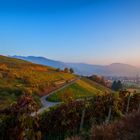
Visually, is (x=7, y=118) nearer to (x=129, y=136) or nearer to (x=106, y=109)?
(x=129, y=136)

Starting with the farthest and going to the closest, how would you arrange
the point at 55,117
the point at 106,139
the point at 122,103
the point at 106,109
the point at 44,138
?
1. the point at 122,103
2. the point at 106,109
3. the point at 55,117
4. the point at 44,138
5. the point at 106,139

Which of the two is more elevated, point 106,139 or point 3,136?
point 106,139

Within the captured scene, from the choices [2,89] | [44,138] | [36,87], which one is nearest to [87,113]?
[44,138]

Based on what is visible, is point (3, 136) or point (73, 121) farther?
point (73, 121)

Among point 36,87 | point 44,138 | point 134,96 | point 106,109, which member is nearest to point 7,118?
point 44,138

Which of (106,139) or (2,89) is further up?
(106,139)

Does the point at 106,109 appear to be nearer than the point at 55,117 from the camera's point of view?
No

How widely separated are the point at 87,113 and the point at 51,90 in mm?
43629

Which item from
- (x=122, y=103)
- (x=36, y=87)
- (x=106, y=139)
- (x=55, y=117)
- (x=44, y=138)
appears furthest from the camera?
(x=36, y=87)

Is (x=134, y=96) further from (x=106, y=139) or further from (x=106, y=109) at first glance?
(x=106, y=139)

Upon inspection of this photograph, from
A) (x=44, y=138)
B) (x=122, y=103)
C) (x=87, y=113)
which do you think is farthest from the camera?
(x=122, y=103)

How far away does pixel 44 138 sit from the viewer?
49.0 ft

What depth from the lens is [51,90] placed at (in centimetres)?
6166

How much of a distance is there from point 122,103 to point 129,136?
1254cm
